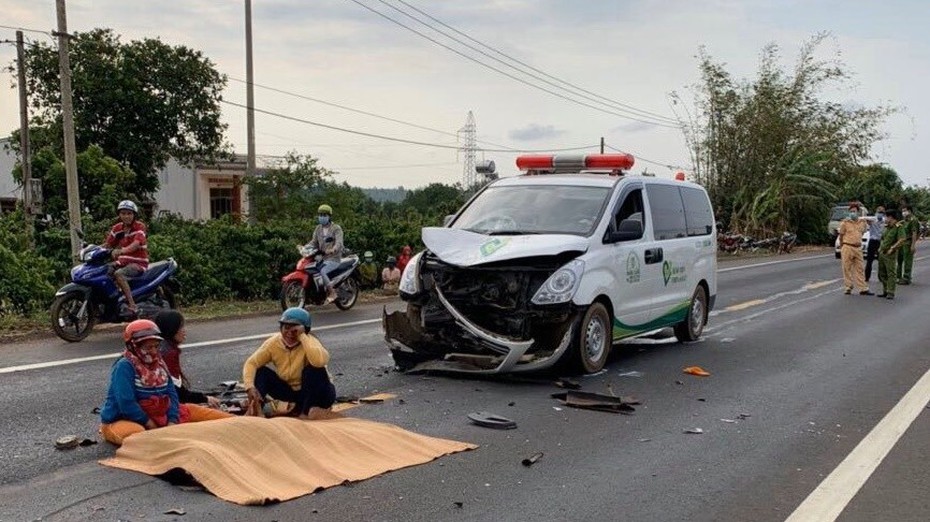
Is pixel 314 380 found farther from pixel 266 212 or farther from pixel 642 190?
pixel 266 212

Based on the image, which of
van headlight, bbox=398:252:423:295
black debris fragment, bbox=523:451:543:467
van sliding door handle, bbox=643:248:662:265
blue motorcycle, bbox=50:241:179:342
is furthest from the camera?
blue motorcycle, bbox=50:241:179:342

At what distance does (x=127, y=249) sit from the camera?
36.9ft

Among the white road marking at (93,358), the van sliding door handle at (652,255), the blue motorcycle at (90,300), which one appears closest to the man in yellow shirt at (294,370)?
the white road marking at (93,358)

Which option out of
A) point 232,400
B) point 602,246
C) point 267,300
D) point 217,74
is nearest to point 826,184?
point 217,74

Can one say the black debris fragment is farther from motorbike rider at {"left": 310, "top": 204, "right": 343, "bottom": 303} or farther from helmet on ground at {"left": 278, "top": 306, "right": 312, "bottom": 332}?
motorbike rider at {"left": 310, "top": 204, "right": 343, "bottom": 303}

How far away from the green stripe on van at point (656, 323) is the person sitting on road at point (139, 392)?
4.75 metres

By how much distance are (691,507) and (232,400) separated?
3.87 metres

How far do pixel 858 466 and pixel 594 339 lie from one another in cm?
331

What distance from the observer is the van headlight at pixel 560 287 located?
8.27m

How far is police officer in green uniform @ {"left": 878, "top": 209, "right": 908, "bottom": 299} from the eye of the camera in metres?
17.7

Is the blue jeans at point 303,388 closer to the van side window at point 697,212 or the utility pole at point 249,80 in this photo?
the van side window at point 697,212

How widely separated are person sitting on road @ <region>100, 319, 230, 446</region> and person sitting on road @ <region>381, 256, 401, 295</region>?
1242 cm

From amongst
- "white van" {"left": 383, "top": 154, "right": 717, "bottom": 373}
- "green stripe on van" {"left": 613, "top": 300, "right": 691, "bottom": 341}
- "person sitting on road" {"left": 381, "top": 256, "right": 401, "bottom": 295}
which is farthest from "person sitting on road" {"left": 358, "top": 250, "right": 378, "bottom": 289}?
"white van" {"left": 383, "top": 154, "right": 717, "bottom": 373}

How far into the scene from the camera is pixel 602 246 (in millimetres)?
8906
